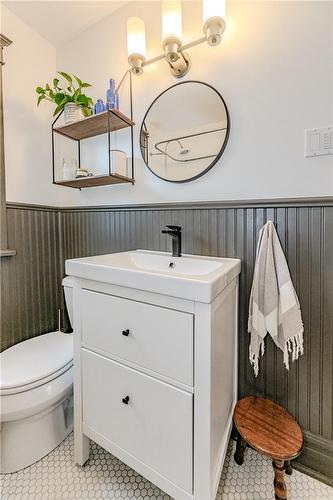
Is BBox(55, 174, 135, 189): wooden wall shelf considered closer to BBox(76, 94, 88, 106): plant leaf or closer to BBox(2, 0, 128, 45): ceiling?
BBox(76, 94, 88, 106): plant leaf

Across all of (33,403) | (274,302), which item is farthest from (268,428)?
(33,403)

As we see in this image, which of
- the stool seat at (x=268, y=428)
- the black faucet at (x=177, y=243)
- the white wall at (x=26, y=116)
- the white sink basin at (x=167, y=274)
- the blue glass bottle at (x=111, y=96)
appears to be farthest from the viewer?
the white wall at (x=26, y=116)

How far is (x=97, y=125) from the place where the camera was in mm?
1402

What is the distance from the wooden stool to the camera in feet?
2.78

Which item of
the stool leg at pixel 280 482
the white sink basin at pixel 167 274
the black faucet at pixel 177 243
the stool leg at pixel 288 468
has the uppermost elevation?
the black faucet at pixel 177 243

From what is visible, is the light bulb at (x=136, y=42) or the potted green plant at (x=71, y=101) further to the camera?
the potted green plant at (x=71, y=101)

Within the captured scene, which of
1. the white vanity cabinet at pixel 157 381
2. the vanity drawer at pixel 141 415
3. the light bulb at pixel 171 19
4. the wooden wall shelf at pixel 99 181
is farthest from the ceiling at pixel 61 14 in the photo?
the vanity drawer at pixel 141 415

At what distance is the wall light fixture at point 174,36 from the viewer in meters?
1.00

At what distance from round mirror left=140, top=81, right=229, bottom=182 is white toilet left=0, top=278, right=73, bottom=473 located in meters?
1.10

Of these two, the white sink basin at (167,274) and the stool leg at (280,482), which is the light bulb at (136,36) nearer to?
the white sink basin at (167,274)

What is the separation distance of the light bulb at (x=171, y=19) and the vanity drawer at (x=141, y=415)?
55.6 inches

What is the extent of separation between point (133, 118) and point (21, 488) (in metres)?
1.82

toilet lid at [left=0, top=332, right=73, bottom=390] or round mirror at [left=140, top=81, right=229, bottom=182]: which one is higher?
round mirror at [left=140, top=81, right=229, bottom=182]

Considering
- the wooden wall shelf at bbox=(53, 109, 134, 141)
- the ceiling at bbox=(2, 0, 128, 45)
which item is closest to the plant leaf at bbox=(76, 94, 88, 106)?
the wooden wall shelf at bbox=(53, 109, 134, 141)
